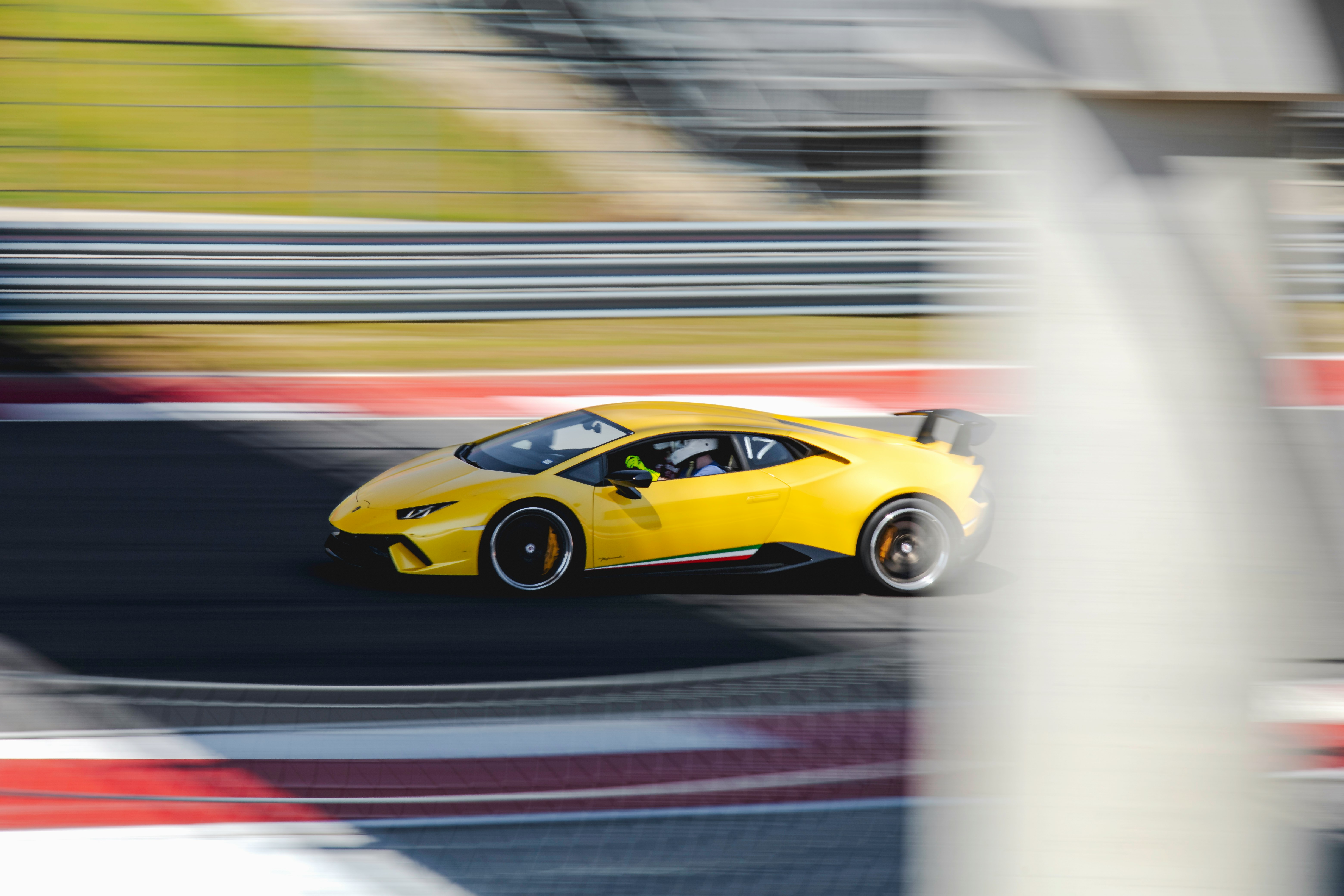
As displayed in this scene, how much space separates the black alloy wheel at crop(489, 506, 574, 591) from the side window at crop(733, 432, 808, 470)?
0.91m

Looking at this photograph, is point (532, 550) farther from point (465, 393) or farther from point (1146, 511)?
point (465, 393)

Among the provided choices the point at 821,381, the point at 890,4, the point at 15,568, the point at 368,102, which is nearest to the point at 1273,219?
the point at 890,4

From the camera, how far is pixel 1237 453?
1668 mm

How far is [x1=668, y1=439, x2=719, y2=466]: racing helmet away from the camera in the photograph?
6.34 meters

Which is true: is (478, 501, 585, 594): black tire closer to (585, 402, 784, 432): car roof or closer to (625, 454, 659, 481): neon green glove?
(625, 454, 659, 481): neon green glove

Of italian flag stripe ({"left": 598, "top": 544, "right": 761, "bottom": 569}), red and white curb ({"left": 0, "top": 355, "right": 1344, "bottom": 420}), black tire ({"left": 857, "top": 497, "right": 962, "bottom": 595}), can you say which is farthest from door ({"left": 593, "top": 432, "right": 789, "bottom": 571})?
red and white curb ({"left": 0, "top": 355, "right": 1344, "bottom": 420})

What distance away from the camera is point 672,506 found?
618 cm

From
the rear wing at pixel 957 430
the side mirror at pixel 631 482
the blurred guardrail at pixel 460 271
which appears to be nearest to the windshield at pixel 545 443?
the side mirror at pixel 631 482

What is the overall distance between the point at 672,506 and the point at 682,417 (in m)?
0.54

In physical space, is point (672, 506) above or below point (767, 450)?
below

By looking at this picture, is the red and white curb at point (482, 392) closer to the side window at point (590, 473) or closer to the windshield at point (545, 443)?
the windshield at point (545, 443)

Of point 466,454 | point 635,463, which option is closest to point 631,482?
point 635,463

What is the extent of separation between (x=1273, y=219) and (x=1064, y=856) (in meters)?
0.86

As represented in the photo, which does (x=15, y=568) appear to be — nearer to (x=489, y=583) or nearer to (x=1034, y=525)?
(x=489, y=583)
